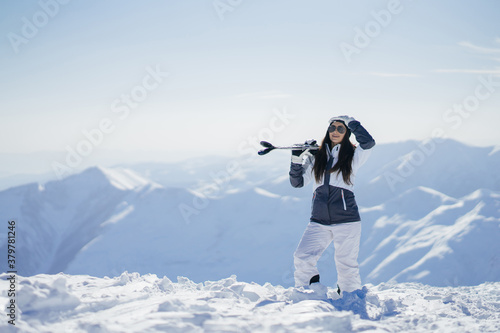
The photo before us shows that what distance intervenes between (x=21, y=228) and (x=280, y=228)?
53055 millimetres

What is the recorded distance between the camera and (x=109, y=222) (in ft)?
230

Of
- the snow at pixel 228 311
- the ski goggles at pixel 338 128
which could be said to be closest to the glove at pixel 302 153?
the ski goggles at pixel 338 128

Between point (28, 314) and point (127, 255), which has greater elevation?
point (127, 255)

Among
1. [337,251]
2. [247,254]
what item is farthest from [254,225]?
[337,251]

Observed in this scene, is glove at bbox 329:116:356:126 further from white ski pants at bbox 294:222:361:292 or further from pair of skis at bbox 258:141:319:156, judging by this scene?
white ski pants at bbox 294:222:361:292

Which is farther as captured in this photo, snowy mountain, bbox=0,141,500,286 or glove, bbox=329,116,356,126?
snowy mountain, bbox=0,141,500,286

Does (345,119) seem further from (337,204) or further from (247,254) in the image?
(247,254)

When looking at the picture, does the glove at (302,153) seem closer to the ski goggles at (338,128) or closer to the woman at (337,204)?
the woman at (337,204)

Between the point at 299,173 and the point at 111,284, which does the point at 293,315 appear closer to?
the point at 299,173

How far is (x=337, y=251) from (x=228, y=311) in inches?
70.3

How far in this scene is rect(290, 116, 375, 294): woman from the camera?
4.85 metres

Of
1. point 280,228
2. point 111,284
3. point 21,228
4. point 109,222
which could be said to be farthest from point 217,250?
point 111,284

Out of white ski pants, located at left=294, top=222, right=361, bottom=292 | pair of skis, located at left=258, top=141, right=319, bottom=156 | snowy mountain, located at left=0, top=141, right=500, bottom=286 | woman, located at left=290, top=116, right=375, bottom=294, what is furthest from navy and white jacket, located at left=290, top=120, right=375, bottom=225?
snowy mountain, located at left=0, top=141, right=500, bottom=286

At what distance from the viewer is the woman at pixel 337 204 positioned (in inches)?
191
